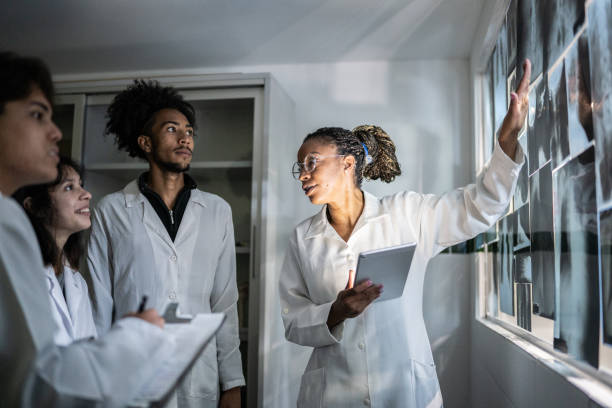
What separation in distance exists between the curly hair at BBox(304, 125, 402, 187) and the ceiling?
809 millimetres

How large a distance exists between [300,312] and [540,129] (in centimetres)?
95

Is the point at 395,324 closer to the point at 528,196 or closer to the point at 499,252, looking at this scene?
the point at 528,196

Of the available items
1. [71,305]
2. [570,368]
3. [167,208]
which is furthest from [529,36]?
[71,305]

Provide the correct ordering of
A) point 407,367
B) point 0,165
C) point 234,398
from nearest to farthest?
point 0,165, point 407,367, point 234,398

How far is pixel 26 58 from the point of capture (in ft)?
3.05

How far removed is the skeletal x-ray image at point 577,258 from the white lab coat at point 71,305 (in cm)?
126

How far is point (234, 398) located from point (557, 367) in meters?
1.21

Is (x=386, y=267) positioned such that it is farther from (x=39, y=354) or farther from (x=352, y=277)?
(x=39, y=354)

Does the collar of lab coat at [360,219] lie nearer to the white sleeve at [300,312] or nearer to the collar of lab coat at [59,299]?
the white sleeve at [300,312]

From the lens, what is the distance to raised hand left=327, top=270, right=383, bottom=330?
4.25ft

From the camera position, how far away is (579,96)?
1.08m

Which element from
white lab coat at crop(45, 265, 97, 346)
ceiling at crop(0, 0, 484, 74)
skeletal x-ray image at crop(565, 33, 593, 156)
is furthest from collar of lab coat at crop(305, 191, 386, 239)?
ceiling at crop(0, 0, 484, 74)

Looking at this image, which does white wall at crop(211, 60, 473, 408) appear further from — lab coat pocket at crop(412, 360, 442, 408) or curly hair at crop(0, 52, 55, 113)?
curly hair at crop(0, 52, 55, 113)

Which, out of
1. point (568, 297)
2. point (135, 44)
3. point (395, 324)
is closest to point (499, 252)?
point (395, 324)
